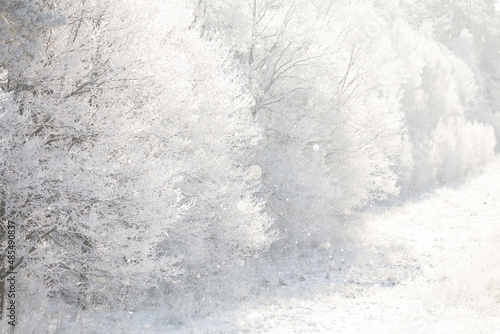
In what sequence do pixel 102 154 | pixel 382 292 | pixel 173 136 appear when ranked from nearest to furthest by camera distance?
pixel 102 154, pixel 173 136, pixel 382 292

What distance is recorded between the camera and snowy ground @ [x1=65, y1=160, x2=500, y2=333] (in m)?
7.61

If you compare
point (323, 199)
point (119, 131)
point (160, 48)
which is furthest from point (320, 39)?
point (119, 131)

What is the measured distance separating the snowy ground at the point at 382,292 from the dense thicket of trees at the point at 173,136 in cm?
117

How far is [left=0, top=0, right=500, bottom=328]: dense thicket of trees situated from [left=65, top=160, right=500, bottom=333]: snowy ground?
117 cm

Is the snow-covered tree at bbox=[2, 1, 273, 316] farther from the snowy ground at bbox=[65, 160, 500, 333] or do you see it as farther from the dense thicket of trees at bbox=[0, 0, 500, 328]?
the snowy ground at bbox=[65, 160, 500, 333]

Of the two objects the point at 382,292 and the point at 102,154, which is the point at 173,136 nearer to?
the point at 102,154

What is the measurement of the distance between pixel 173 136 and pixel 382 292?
22.5ft

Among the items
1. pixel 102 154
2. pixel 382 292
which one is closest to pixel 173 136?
pixel 102 154

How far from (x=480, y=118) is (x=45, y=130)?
5279 cm

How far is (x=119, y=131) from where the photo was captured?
7277 millimetres

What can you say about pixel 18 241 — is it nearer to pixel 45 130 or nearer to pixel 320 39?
pixel 45 130

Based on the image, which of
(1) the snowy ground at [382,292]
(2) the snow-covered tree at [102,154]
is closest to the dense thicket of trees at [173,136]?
(2) the snow-covered tree at [102,154]

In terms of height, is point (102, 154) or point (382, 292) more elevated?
point (102, 154)

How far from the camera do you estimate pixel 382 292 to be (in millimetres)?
10586
